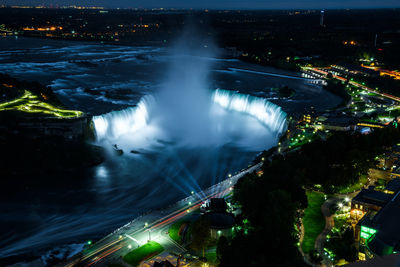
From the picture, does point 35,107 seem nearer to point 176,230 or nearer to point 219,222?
point 176,230

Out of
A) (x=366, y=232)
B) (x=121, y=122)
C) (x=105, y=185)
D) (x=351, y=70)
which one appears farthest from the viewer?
(x=351, y=70)

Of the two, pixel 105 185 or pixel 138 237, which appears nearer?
pixel 138 237

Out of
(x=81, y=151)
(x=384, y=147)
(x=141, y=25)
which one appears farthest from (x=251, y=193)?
(x=141, y=25)

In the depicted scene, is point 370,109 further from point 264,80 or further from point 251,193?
point 251,193

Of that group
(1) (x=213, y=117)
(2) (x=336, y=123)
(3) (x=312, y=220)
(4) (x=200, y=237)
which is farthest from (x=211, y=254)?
(1) (x=213, y=117)

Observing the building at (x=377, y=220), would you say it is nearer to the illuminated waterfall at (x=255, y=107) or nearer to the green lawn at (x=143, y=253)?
the green lawn at (x=143, y=253)

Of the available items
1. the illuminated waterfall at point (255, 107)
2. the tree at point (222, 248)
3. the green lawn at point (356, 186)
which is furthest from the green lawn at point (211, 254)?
the illuminated waterfall at point (255, 107)

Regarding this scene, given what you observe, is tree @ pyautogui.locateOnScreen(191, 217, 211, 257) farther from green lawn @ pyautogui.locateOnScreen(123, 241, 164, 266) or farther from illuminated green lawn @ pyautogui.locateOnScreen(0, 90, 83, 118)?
illuminated green lawn @ pyautogui.locateOnScreen(0, 90, 83, 118)
